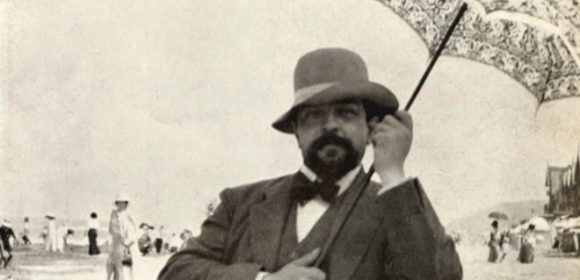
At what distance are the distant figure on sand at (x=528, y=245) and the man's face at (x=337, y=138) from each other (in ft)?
1.85

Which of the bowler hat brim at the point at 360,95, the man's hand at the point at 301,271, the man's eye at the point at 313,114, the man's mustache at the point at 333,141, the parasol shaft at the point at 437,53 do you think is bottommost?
the man's hand at the point at 301,271

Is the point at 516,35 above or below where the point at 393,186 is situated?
above

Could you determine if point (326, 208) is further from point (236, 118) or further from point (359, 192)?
point (236, 118)

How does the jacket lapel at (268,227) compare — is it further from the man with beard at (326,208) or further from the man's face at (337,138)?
the man's face at (337,138)

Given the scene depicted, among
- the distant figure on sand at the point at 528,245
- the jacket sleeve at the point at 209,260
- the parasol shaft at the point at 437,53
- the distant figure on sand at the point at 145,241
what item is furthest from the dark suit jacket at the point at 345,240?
the distant figure on sand at the point at 528,245

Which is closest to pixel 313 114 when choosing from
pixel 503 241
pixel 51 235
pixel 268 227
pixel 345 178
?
pixel 345 178

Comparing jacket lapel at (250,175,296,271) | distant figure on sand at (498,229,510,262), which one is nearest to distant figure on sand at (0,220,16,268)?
jacket lapel at (250,175,296,271)

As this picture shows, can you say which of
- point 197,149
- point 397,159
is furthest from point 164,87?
point 397,159

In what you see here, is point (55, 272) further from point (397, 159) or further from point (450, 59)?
point (450, 59)

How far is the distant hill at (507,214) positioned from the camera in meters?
2.82

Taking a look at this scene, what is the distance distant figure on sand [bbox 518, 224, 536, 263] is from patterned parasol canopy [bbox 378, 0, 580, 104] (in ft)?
1.10

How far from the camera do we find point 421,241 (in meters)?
2.35

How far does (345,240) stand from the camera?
2539 millimetres

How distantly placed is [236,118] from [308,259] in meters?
0.52
